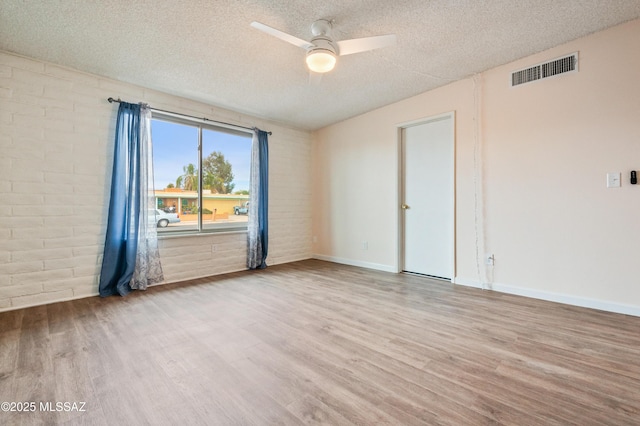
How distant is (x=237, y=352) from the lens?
1919 millimetres

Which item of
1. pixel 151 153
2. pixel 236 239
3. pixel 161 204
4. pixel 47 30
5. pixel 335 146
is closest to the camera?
pixel 47 30

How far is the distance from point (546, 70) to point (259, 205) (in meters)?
4.05

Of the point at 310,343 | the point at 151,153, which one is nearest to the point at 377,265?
the point at 310,343

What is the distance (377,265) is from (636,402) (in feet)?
10.4

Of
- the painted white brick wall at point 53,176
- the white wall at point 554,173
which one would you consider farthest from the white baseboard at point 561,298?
the painted white brick wall at point 53,176

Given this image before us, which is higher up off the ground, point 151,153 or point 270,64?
point 270,64

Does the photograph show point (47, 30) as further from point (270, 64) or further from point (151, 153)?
point (270, 64)

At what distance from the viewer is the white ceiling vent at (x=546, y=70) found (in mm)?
2701

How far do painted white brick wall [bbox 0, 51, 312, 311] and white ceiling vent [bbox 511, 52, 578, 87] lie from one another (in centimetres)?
434

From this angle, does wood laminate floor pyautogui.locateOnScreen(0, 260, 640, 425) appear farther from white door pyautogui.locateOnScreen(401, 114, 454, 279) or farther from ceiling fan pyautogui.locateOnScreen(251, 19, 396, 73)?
ceiling fan pyautogui.locateOnScreen(251, 19, 396, 73)

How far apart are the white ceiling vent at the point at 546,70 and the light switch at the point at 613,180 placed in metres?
1.08

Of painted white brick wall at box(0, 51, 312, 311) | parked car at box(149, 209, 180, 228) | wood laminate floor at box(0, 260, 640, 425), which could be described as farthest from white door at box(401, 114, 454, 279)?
painted white brick wall at box(0, 51, 312, 311)

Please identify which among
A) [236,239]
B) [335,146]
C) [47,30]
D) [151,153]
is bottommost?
[236,239]

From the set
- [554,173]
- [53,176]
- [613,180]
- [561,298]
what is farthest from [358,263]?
[53,176]
